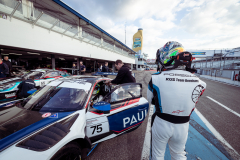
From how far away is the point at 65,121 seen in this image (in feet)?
4.46

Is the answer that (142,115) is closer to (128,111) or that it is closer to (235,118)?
(128,111)

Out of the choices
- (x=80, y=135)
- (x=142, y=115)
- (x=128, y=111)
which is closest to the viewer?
(x=80, y=135)

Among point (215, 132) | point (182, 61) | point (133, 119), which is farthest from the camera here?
point (215, 132)

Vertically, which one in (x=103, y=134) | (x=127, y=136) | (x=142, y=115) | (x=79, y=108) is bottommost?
(x=127, y=136)

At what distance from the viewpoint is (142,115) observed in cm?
232

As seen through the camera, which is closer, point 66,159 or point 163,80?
point 163,80

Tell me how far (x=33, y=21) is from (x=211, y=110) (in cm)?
1093

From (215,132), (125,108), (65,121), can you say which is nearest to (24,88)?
(65,121)

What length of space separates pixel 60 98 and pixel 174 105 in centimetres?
184

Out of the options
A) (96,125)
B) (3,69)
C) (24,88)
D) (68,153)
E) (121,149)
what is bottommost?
(121,149)

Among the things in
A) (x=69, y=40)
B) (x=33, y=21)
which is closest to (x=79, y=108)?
(x=33, y=21)

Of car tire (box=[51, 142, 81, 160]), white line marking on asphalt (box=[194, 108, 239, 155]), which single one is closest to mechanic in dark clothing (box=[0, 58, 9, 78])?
car tire (box=[51, 142, 81, 160])

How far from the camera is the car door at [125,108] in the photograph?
1.94 meters

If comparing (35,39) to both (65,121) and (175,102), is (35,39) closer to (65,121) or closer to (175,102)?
(65,121)
